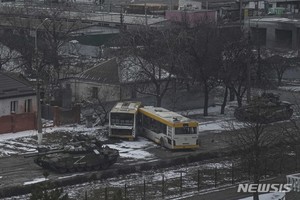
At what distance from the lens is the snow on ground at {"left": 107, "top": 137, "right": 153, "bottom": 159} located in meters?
35.1

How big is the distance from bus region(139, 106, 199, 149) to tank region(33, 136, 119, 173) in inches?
166

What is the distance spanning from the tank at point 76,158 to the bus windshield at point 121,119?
5.87m

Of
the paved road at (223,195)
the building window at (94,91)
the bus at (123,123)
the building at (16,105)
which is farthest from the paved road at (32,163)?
the building window at (94,91)

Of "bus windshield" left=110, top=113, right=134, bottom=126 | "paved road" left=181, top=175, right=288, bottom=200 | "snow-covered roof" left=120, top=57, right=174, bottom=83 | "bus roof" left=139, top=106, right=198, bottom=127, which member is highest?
"snow-covered roof" left=120, top=57, right=174, bottom=83

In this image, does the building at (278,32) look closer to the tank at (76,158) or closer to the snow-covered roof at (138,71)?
the snow-covered roof at (138,71)

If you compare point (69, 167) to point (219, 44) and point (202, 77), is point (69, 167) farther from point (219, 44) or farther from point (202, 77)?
point (219, 44)

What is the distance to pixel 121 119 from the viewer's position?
38312 millimetres

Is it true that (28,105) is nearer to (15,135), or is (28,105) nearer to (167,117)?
(15,135)

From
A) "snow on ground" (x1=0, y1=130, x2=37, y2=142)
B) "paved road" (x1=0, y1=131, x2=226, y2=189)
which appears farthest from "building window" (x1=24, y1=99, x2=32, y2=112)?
"paved road" (x1=0, y1=131, x2=226, y2=189)

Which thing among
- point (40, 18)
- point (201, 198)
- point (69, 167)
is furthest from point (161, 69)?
point (40, 18)

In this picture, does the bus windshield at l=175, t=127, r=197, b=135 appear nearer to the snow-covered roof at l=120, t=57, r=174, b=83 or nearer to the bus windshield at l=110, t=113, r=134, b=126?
the bus windshield at l=110, t=113, r=134, b=126

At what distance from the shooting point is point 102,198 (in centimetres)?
2767

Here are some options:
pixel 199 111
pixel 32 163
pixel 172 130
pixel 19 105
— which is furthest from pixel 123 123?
pixel 199 111

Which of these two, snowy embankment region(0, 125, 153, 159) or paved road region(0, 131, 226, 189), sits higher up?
snowy embankment region(0, 125, 153, 159)
